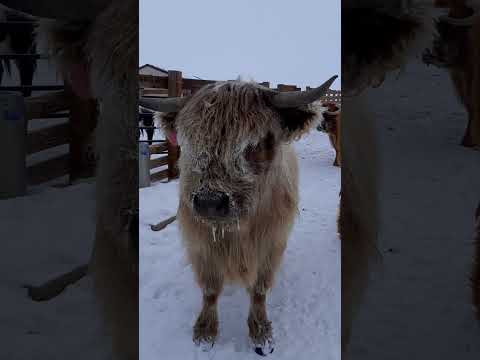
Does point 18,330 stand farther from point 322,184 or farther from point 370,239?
point 322,184

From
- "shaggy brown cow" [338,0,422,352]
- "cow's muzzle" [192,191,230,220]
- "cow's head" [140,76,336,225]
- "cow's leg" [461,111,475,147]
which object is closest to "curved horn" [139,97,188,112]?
"cow's head" [140,76,336,225]

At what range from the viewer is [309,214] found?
13.5 ft

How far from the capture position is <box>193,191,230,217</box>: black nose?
1595 mm

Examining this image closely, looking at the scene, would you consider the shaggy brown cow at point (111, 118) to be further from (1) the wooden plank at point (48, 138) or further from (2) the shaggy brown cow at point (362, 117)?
(2) the shaggy brown cow at point (362, 117)

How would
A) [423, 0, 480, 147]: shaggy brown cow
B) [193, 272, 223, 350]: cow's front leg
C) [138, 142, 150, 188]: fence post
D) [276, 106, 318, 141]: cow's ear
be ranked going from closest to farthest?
1. [423, 0, 480, 147]: shaggy brown cow
2. [276, 106, 318, 141]: cow's ear
3. [193, 272, 223, 350]: cow's front leg
4. [138, 142, 150, 188]: fence post

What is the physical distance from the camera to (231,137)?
5.65 feet

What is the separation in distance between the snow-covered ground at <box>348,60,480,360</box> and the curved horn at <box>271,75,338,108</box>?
54cm

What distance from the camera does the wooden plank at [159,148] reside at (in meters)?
4.59

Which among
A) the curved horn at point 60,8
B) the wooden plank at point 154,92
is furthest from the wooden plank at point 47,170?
the wooden plank at point 154,92

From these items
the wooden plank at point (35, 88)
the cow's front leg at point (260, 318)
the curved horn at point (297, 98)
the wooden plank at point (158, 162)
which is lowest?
the cow's front leg at point (260, 318)

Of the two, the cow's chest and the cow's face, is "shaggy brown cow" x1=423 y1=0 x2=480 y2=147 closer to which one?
the cow's face

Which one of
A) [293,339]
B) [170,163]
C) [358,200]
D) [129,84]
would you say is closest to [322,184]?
[170,163]

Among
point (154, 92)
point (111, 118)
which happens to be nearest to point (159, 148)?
point (154, 92)

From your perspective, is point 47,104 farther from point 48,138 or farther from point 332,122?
point 332,122
